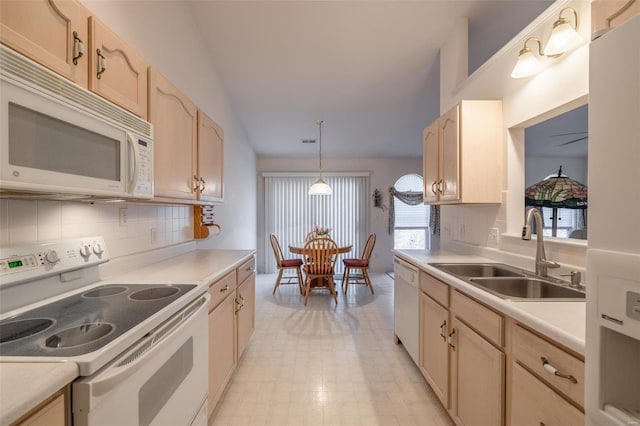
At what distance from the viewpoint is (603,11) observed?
0.79 meters

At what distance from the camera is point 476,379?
4.17 ft

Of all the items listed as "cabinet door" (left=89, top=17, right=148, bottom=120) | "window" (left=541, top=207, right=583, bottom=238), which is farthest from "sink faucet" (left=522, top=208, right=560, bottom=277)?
"window" (left=541, top=207, right=583, bottom=238)

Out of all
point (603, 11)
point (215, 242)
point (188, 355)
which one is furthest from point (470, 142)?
point (215, 242)

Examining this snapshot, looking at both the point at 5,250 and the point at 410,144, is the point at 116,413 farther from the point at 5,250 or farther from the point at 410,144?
the point at 410,144

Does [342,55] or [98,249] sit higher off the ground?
[342,55]

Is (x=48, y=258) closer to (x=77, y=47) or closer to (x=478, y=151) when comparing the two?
(x=77, y=47)

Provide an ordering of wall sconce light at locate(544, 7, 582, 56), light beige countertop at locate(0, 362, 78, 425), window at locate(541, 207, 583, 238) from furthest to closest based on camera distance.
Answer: window at locate(541, 207, 583, 238) < wall sconce light at locate(544, 7, 582, 56) < light beige countertop at locate(0, 362, 78, 425)

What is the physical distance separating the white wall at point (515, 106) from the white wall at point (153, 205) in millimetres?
2339

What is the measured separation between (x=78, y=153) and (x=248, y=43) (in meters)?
2.50

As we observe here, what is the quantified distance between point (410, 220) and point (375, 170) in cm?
129

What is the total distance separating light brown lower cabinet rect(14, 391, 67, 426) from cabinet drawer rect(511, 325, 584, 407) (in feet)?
4.28

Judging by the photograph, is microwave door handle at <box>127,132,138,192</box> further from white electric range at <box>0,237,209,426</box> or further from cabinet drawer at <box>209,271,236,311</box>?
cabinet drawer at <box>209,271,236,311</box>

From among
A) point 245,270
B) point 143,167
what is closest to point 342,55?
point 245,270

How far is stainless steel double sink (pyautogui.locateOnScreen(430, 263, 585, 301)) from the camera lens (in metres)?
1.29
